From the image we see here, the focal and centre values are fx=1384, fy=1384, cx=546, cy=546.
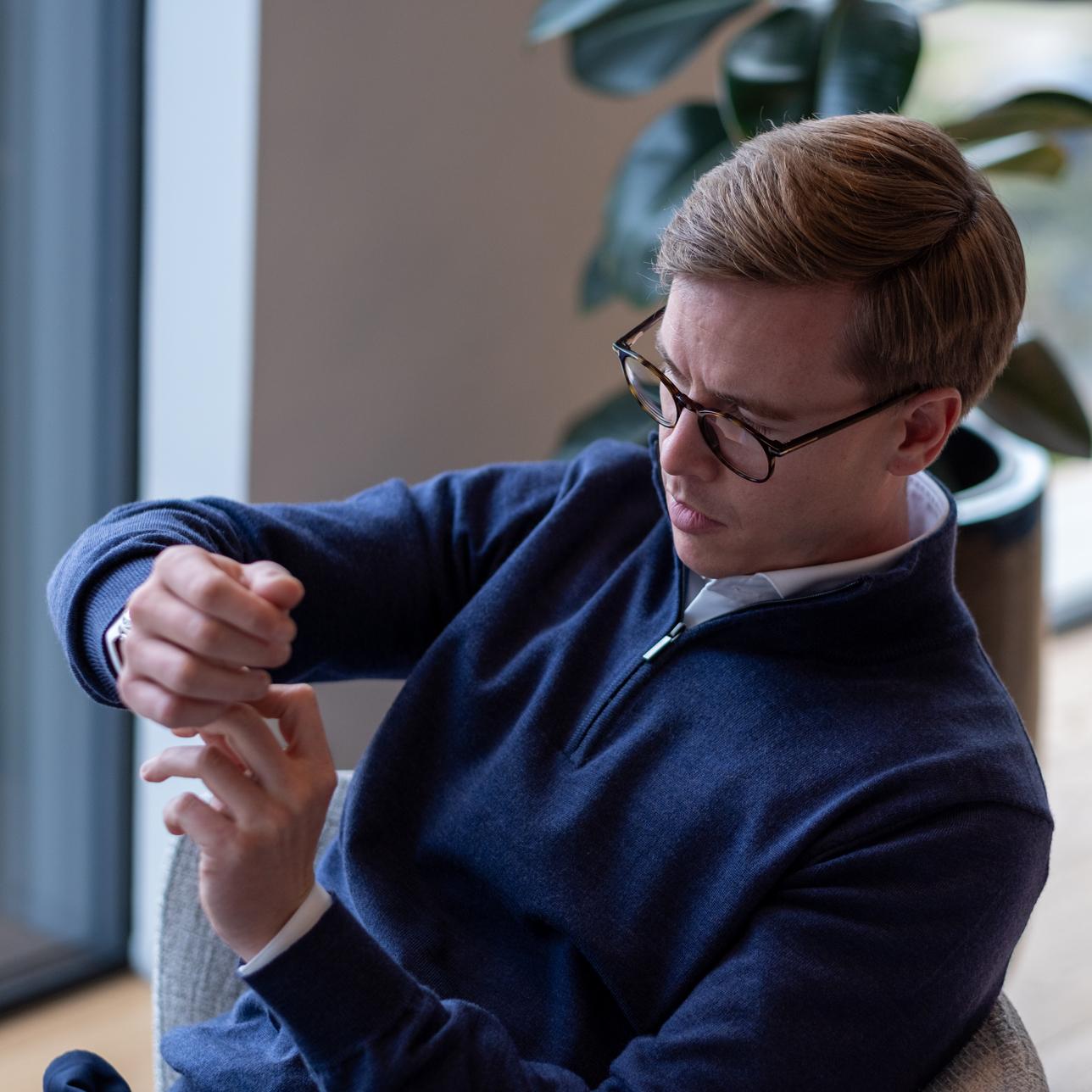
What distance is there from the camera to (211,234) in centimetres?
175

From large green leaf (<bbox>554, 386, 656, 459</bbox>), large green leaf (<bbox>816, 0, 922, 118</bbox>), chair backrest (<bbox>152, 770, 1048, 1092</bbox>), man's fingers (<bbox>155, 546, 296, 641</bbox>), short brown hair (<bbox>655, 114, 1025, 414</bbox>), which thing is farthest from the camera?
large green leaf (<bbox>554, 386, 656, 459</bbox>)

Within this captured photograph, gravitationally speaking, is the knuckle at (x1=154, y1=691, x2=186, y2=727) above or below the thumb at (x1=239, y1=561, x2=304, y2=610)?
below

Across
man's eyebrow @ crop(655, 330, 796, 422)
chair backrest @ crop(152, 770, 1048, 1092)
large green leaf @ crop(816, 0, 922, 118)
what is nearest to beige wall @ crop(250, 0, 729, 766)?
large green leaf @ crop(816, 0, 922, 118)

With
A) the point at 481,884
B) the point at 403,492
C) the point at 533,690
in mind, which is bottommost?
the point at 481,884

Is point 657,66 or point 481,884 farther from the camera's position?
point 657,66

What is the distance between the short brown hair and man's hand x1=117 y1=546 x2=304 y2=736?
0.43 meters

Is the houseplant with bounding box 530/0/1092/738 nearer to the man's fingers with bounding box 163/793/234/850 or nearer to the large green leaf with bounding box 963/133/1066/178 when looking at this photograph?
the large green leaf with bounding box 963/133/1066/178

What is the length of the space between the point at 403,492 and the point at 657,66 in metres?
0.77

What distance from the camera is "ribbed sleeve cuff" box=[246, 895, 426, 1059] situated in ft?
2.92

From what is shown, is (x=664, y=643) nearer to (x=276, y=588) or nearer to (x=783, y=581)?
(x=783, y=581)

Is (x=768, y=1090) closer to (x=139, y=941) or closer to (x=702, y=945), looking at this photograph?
(x=702, y=945)

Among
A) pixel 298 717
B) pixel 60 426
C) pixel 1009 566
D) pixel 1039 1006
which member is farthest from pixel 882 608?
pixel 1039 1006

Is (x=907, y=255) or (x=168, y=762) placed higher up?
(x=907, y=255)

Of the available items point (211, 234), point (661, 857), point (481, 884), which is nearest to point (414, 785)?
point (481, 884)
